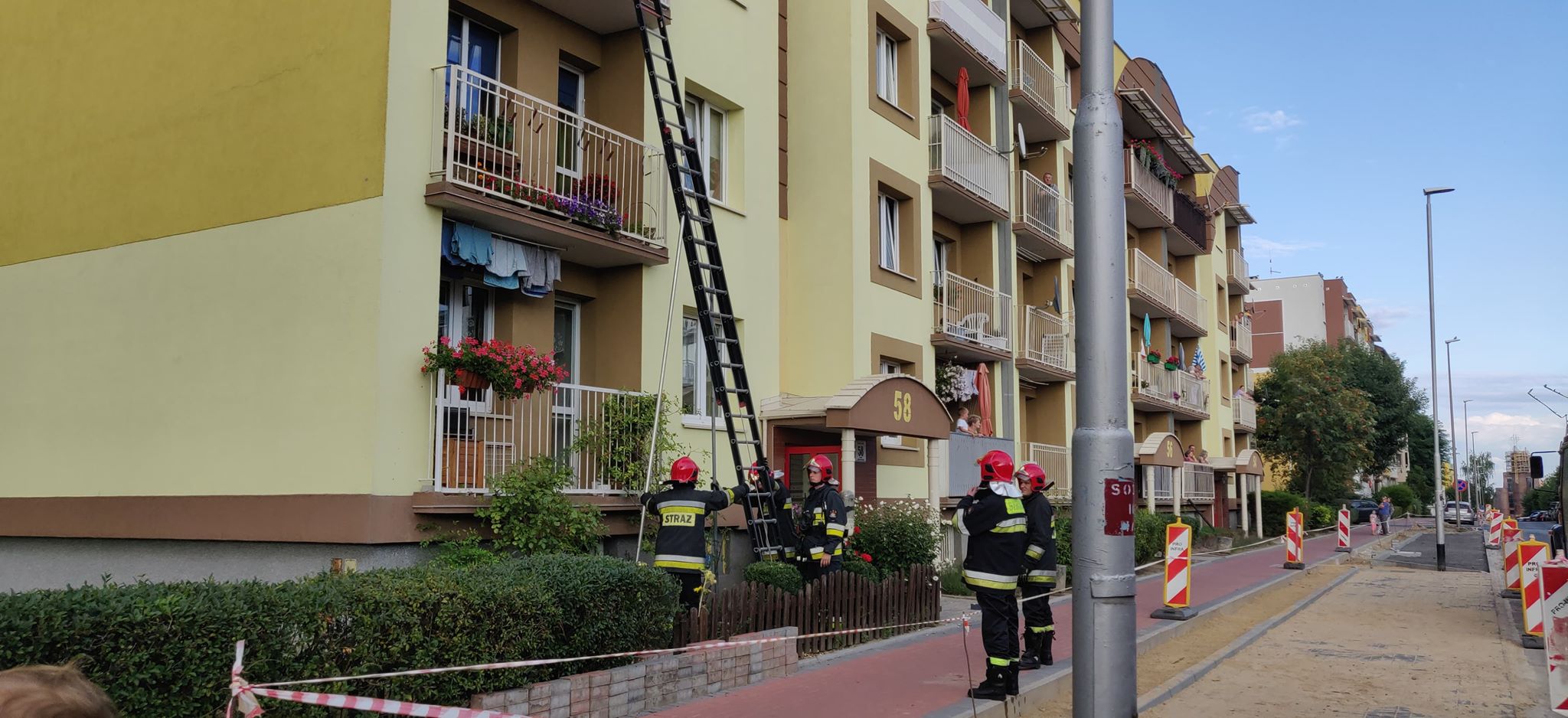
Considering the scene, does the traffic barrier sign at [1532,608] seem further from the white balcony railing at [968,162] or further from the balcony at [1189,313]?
the balcony at [1189,313]

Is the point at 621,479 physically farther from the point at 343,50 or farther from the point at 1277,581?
the point at 1277,581

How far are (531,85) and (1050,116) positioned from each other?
46.9ft

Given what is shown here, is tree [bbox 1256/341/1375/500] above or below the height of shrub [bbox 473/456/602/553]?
above

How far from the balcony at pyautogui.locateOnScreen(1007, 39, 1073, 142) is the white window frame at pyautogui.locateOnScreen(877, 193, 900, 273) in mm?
5269

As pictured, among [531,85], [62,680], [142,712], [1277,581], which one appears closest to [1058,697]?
[142,712]

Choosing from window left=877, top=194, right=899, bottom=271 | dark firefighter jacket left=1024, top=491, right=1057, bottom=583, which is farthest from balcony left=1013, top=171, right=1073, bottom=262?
dark firefighter jacket left=1024, top=491, right=1057, bottom=583

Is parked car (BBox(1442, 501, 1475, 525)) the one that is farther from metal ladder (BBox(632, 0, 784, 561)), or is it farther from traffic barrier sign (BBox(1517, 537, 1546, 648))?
metal ladder (BBox(632, 0, 784, 561))

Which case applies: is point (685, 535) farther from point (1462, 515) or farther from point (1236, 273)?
point (1462, 515)

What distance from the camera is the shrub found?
399 inches

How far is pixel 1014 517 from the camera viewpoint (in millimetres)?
9266

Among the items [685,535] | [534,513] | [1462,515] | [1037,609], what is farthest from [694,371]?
[1462,515]

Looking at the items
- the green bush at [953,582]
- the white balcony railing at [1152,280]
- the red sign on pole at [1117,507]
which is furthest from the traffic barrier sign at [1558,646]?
the white balcony railing at [1152,280]

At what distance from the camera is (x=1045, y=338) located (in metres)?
23.9

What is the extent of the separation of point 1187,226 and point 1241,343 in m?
10.3
